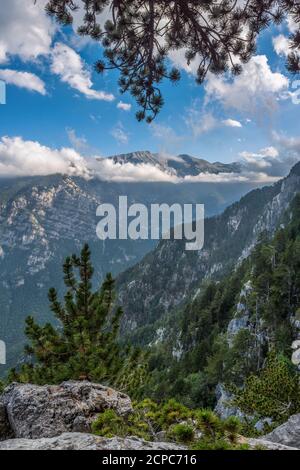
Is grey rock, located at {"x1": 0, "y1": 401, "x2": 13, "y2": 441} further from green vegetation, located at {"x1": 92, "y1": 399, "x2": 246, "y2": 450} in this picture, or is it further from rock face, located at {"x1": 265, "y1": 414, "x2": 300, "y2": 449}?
rock face, located at {"x1": 265, "y1": 414, "x2": 300, "y2": 449}

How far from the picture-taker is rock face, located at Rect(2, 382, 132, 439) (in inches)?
322

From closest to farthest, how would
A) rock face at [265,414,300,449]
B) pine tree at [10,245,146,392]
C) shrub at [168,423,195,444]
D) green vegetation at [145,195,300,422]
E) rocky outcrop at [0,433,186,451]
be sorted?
rocky outcrop at [0,433,186,451] → shrub at [168,423,195,444] → rock face at [265,414,300,449] → pine tree at [10,245,146,392] → green vegetation at [145,195,300,422]

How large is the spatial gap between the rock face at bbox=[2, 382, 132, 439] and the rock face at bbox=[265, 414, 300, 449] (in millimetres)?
3270

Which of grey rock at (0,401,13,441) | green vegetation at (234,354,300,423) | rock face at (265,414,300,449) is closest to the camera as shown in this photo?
rock face at (265,414,300,449)

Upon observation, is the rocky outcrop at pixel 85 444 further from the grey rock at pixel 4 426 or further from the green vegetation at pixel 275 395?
the green vegetation at pixel 275 395

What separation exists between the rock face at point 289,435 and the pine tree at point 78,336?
5869 mm

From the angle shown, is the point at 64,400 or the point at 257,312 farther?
the point at 257,312

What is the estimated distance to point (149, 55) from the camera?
30.8 ft

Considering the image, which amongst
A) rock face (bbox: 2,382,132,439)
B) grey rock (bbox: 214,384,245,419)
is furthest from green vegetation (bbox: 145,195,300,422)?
rock face (bbox: 2,382,132,439)

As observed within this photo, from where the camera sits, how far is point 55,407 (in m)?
8.54

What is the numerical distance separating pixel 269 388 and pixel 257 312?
48.3 metres

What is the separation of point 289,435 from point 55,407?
5.06 m
